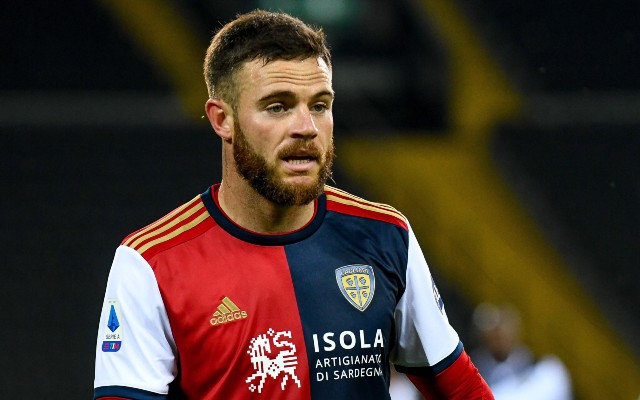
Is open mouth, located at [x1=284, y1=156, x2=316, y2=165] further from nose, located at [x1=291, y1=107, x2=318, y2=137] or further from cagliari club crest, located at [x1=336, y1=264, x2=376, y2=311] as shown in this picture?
cagliari club crest, located at [x1=336, y1=264, x2=376, y2=311]

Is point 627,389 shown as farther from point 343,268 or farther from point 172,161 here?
point 343,268

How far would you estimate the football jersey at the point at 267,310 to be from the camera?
2518 millimetres

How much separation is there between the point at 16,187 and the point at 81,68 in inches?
42.9

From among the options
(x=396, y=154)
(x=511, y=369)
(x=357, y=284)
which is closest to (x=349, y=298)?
(x=357, y=284)

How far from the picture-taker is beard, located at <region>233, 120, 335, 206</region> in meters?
2.56

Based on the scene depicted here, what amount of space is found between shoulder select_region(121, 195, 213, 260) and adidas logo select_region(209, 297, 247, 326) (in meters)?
0.19

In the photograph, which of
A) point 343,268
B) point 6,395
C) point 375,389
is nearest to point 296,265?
point 343,268

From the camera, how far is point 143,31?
377 inches

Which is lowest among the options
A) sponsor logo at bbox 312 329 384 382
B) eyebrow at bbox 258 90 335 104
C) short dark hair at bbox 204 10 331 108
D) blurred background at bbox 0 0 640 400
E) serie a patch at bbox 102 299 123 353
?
sponsor logo at bbox 312 329 384 382

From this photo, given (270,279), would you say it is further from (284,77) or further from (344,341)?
(284,77)

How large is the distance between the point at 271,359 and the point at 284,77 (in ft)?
1.96

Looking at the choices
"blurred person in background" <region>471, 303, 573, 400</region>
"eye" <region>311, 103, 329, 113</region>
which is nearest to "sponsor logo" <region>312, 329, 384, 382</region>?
"eye" <region>311, 103, 329, 113</region>

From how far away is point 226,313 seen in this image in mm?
2539

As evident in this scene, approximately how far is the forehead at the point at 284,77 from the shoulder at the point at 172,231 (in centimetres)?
34
